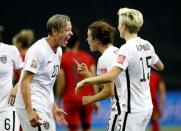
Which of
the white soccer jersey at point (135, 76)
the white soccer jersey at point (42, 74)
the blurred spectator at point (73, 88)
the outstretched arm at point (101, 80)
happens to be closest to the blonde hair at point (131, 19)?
the white soccer jersey at point (135, 76)

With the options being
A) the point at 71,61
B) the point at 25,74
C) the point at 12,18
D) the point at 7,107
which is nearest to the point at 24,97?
the point at 25,74

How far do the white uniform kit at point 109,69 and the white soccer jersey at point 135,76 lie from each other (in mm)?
106

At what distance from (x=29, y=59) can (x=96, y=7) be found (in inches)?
391

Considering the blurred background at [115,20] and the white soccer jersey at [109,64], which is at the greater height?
the blurred background at [115,20]

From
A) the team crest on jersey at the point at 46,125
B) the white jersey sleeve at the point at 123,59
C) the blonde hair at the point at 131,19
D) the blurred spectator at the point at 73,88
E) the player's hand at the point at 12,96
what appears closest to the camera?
the white jersey sleeve at the point at 123,59

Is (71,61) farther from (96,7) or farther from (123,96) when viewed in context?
(96,7)

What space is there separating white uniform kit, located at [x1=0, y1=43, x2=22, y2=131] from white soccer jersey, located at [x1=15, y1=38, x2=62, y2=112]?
525mm

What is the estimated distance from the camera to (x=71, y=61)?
12.5m

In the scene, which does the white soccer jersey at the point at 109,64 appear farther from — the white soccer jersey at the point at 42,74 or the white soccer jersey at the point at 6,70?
the white soccer jersey at the point at 6,70

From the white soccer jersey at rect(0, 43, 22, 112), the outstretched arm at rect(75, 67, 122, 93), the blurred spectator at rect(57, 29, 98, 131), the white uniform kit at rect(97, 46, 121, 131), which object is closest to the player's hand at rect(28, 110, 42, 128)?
the outstretched arm at rect(75, 67, 122, 93)

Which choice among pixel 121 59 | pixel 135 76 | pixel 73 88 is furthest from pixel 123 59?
pixel 73 88

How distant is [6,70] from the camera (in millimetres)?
8914

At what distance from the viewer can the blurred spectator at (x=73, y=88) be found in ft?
41.2

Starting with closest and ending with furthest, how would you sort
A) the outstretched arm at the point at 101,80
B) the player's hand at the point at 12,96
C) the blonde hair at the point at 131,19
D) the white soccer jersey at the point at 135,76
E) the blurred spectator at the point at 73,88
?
the outstretched arm at the point at 101,80 → the white soccer jersey at the point at 135,76 → the blonde hair at the point at 131,19 → the player's hand at the point at 12,96 → the blurred spectator at the point at 73,88
